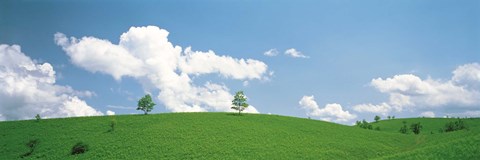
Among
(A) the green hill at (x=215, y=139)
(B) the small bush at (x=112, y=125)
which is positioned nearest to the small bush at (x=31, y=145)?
(A) the green hill at (x=215, y=139)

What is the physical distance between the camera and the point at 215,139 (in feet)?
252

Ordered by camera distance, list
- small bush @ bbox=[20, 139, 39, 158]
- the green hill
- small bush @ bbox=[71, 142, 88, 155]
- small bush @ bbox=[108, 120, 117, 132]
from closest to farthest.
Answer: the green hill < small bush @ bbox=[71, 142, 88, 155] < small bush @ bbox=[20, 139, 39, 158] < small bush @ bbox=[108, 120, 117, 132]

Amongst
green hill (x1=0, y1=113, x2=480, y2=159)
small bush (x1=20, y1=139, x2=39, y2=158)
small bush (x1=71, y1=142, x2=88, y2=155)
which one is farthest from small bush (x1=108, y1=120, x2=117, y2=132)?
small bush (x1=20, y1=139, x2=39, y2=158)

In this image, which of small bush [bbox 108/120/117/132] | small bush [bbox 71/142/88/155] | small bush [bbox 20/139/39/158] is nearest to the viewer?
small bush [bbox 71/142/88/155]

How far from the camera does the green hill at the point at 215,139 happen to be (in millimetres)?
68188

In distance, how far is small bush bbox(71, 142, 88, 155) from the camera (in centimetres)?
7181

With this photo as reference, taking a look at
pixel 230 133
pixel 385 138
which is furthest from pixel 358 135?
pixel 230 133

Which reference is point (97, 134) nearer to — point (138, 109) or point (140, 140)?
point (140, 140)

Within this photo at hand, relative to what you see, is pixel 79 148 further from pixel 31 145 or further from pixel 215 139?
pixel 215 139

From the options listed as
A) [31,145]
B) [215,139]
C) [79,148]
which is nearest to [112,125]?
[79,148]

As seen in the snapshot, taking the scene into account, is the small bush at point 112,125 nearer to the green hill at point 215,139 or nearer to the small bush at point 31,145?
the green hill at point 215,139

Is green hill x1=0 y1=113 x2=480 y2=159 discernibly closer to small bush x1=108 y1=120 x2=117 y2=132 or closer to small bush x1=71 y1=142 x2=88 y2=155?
small bush x1=108 y1=120 x2=117 y2=132

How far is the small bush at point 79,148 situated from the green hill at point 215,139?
4.01 ft

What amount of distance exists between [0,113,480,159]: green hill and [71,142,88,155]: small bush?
1222 mm
